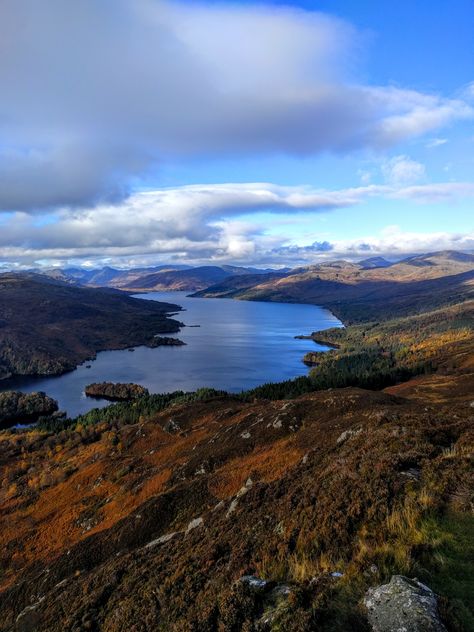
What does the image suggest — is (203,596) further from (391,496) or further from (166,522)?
(166,522)

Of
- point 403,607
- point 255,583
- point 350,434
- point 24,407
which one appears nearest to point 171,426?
point 350,434

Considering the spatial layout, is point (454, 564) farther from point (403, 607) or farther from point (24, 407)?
point (24, 407)

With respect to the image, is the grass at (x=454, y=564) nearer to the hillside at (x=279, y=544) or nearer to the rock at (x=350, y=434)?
the hillside at (x=279, y=544)

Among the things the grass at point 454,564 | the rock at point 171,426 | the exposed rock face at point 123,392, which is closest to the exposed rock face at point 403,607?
the grass at point 454,564

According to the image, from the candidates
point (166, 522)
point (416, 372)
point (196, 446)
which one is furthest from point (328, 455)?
point (416, 372)

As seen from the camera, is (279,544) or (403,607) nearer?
(403,607)

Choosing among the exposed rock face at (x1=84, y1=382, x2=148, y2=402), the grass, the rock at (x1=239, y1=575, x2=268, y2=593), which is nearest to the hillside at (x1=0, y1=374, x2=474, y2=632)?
the grass

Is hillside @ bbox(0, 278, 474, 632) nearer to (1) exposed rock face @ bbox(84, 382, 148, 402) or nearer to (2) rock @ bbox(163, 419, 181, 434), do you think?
(2) rock @ bbox(163, 419, 181, 434)
